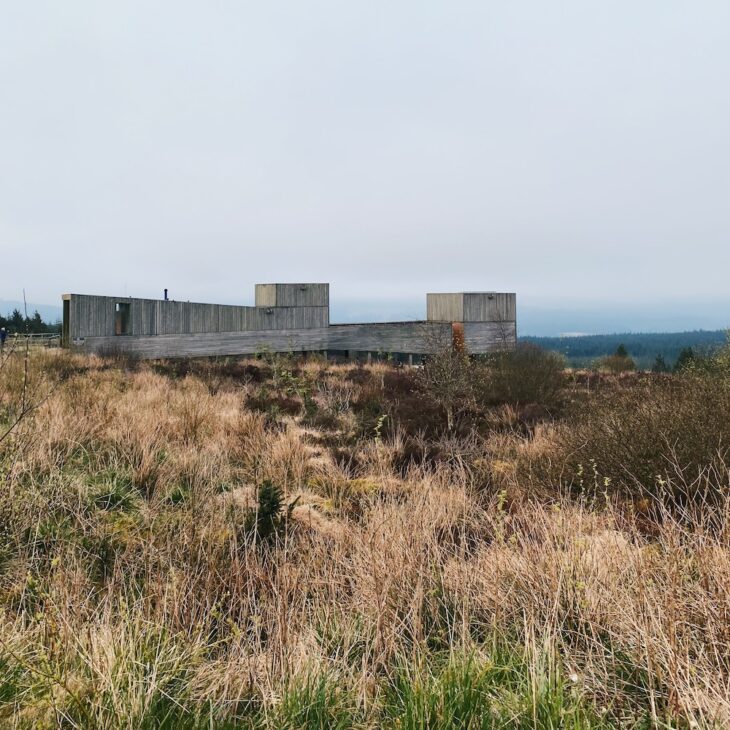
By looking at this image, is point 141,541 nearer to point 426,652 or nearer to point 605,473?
point 426,652

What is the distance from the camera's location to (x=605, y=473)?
583 centimetres

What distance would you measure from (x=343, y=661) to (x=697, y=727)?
1404 mm

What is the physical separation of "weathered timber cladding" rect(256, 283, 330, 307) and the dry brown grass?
23.4 meters

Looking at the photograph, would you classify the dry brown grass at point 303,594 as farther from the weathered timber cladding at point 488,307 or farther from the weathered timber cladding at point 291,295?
the weathered timber cladding at point 488,307

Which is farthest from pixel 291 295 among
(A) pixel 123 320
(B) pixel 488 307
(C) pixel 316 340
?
(B) pixel 488 307

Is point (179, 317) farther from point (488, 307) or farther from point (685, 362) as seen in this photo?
point (685, 362)

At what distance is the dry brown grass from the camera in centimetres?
223

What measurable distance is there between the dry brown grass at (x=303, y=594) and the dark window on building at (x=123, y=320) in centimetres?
1881

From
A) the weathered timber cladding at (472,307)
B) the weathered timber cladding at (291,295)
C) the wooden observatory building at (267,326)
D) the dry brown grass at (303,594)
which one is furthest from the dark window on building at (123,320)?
the dry brown grass at (303,594)

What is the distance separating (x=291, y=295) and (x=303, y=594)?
27.2 metres

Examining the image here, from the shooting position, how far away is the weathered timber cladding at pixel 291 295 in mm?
29062

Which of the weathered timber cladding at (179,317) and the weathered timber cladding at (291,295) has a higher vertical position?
the weathered timber cladding at (291,295)

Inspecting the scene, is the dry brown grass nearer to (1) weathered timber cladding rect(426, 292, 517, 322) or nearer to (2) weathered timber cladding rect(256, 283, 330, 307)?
(2) weathered timber cladding rect(256, 283, 330, 307)

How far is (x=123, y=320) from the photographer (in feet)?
76.8
